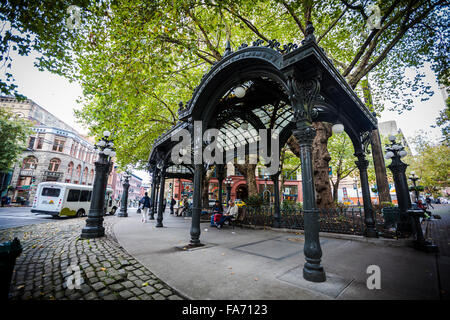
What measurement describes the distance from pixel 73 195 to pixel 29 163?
27.0 meters

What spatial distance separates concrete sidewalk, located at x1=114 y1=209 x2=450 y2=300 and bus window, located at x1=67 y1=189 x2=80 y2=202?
13.7 m

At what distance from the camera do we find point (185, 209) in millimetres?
17203

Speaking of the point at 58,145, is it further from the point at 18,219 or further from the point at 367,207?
the point at 367,207

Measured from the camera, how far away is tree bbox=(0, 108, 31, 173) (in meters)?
23.7

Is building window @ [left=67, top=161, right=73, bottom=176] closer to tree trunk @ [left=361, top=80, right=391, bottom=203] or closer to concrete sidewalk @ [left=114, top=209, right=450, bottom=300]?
concrete sidewalk @ [left=114, top=209, right=450, bottom=300]

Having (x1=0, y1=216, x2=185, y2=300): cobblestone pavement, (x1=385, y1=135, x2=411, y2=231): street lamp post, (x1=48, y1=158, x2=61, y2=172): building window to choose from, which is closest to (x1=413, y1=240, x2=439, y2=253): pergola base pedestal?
(x1=385, y1=135, x2=411, y2=231): street lamp post

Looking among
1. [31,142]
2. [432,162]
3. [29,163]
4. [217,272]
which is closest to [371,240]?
[217,272]

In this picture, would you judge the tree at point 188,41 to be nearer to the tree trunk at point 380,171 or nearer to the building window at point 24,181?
the tree trunk at point 380,171

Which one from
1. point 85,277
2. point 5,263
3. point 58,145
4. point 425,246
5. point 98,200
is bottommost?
point 85,277

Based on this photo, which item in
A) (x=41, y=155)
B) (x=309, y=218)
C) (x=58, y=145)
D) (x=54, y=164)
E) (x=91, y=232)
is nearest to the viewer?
(x=309, y=218)

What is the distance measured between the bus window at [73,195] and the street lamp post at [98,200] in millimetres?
11071

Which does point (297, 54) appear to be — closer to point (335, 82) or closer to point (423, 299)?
point (335, 82)

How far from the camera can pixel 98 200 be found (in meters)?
7.45
